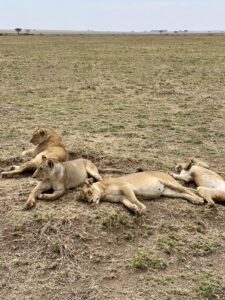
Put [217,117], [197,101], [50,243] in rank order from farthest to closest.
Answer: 1. [197,101]
2. [217,117]
3. [50,243]

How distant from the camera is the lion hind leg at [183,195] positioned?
7156 millimetres

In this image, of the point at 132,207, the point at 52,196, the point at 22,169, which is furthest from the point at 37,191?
the point at 132,207

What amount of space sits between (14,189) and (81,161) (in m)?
1.09

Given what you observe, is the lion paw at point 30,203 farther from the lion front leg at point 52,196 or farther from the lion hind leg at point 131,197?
the lion hind leg at point 131,197

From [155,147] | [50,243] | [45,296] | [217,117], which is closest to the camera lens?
[45,296]

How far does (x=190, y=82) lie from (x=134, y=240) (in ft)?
51.1

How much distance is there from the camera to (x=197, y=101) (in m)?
16.3

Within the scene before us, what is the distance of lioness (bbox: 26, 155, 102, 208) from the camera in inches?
270

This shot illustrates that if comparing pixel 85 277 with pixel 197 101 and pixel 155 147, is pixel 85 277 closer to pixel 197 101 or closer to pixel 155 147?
pixel 155 147

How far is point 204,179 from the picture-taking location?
7594 mm

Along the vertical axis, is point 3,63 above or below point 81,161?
below

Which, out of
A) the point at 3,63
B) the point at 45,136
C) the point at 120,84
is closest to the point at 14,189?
the point at 45,136

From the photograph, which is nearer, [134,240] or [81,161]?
[134,240]

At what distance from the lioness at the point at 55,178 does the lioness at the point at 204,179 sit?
166cm
